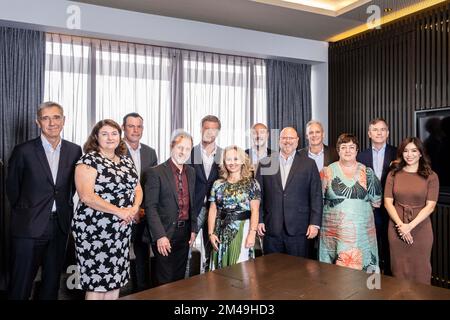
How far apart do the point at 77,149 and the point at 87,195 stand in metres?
0.65

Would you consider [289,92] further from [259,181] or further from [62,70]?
[62,70]

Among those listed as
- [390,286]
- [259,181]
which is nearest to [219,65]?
[259,181]

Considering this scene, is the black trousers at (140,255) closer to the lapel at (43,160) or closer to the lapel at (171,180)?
the lapel at (171,180)

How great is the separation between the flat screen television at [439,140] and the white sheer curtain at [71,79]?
3.54 metres

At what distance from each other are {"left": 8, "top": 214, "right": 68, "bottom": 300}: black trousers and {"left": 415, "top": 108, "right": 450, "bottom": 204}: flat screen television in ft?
11.5

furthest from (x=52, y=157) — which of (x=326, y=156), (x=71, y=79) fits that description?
(x=326, y=156)

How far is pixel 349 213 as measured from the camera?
3008 millimetres

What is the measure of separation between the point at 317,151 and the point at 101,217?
2.14 m

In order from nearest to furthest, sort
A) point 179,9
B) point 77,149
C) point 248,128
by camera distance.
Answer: point 77,149
point 179,9
point 248,128

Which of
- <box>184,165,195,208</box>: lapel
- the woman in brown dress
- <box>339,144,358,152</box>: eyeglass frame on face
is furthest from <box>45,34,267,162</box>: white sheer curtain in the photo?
the woman in brown dress

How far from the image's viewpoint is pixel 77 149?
116 inches

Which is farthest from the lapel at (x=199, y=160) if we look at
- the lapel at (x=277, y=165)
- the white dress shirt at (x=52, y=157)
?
the white dress shirt at (x=52, y=157)

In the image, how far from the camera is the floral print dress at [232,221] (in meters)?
2.89

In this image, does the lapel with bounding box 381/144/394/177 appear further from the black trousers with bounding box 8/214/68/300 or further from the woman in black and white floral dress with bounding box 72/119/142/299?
the black trousers with bounding box 8/214/68/300
